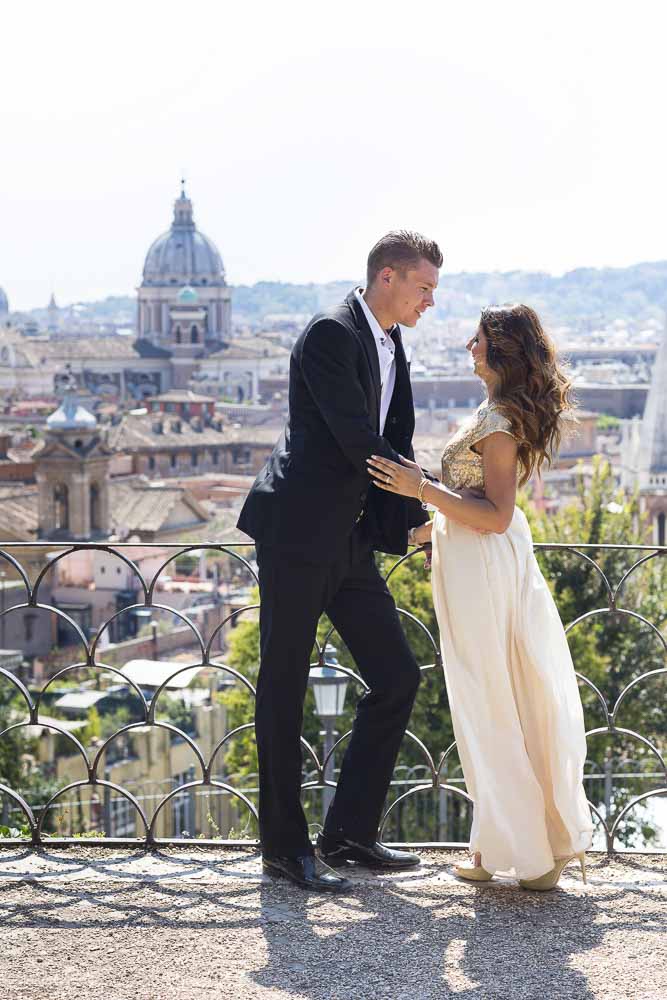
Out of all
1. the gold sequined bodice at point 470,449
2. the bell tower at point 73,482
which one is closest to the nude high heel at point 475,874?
the gold sequined bodice at point 470,449

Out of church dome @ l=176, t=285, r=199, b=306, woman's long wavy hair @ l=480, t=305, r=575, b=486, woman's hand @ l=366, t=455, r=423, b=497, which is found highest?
church dome @ l=176, t=285, r=199, b=306

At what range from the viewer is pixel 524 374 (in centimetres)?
316

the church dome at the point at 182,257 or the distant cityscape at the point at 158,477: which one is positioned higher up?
the church dome at the point at 182,257

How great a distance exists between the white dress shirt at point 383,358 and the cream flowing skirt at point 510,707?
0.30 meters

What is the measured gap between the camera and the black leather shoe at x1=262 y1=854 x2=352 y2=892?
10.6ft

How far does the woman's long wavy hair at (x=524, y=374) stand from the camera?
10.3 feet

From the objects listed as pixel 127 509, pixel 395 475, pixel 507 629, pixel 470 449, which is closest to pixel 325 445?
pixel 395 475

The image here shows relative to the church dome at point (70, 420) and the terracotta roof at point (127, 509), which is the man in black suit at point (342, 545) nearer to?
the terracotta roof at point (127, 509)

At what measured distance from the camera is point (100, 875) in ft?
11.1

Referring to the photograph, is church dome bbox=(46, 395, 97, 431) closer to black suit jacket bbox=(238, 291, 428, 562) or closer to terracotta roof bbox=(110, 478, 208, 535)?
terracotta roof bbox=(110, 478, 208, 535)

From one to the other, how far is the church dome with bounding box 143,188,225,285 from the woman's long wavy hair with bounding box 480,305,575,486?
112945mm

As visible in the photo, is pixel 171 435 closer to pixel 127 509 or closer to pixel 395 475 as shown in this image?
pixel 127 509

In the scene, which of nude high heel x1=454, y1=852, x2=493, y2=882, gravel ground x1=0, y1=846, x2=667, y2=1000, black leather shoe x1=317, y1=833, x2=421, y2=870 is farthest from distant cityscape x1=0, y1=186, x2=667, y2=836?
nude high heel x1=454, y1=852, x2=493, y2=882

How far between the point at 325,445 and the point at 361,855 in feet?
2.94
